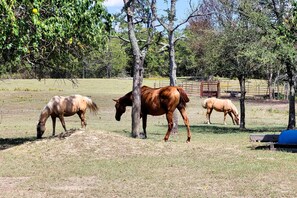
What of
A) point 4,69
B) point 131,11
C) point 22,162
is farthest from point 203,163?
point 4,69

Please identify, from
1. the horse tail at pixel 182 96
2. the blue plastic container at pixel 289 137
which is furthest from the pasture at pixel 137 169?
the horse tail at pixel 182 96

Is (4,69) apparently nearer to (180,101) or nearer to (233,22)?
(180,101)

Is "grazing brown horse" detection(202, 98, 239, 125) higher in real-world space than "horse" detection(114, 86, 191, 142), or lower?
lower

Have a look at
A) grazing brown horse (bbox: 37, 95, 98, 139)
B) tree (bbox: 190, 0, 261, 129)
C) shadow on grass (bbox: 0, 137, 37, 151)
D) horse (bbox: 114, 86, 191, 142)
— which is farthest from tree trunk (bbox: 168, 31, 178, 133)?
shadow on grass (bbox: 0, 137, 37, 151)

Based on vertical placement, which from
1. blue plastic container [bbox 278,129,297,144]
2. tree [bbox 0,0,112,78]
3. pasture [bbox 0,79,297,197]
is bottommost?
pasture [bbox 0,79,297,197]

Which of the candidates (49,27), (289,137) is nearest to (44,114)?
(49,27)

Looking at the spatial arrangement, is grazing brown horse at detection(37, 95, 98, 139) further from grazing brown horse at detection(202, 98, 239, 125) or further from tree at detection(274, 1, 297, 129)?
grazing brown horse at detection(202, 98, 239, 125)

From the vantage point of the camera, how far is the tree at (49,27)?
1266cm

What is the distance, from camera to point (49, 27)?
13242mm

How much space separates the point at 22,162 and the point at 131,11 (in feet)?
24.8

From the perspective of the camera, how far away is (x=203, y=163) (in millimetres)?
13352

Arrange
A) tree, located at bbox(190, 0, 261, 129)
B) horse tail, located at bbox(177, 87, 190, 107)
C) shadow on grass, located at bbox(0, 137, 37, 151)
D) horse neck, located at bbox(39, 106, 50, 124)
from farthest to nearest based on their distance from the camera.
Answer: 1. tree, located at bbox(190, 0, 261, 129)
2. horse neck, located at bbox(39, 106, 50, 124)
3. horse tail, located at bbox(177, 87, 190, 107)
4. shadow on grass, located at bbox(0, 137, 37, 151)

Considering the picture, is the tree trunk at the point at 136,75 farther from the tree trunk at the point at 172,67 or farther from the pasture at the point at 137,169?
the tree trunk at the point at 172,67

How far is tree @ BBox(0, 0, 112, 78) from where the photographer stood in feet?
41.5
